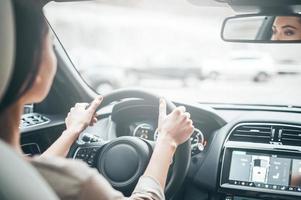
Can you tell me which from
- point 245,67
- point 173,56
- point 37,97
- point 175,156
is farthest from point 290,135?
point 173,56

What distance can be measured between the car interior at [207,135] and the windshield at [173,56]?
0.62 ft

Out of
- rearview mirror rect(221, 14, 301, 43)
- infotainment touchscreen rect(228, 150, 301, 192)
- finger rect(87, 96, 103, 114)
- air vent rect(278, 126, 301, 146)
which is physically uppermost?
rearview mirror rect(221, 14, 301, 43)

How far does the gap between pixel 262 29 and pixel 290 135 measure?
0.42 meters

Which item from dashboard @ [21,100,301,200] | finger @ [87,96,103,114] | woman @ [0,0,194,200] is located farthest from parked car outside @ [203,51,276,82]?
woman @ [0,0,194,200]

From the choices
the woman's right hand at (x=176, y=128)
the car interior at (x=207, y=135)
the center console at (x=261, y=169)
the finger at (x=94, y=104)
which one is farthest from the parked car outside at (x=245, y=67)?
the woman's right hand at (x=176, y=128)

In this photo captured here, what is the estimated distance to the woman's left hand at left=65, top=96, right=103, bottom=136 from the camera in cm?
204

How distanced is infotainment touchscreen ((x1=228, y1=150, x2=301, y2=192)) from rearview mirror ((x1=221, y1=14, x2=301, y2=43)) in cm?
43

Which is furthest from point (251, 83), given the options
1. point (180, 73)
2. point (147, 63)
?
point (147, 63)

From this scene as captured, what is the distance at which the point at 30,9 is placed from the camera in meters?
1.28

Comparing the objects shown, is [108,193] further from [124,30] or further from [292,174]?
[124,30]

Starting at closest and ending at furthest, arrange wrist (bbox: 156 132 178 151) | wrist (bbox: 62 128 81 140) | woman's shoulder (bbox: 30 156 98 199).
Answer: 1. woman's shoulder (bbox: 30 156 98 199)
2. wrist (bbox: 156 132 178 151)
3. wrist (bbox: 62 128 81 140)

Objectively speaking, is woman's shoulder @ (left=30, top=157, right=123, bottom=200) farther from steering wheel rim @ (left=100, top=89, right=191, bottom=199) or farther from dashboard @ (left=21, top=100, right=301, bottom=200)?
dashboard @ (left=21, top=100, right=301, bottom=200)

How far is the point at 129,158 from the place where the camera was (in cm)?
195

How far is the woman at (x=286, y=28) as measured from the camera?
6.42 feet
